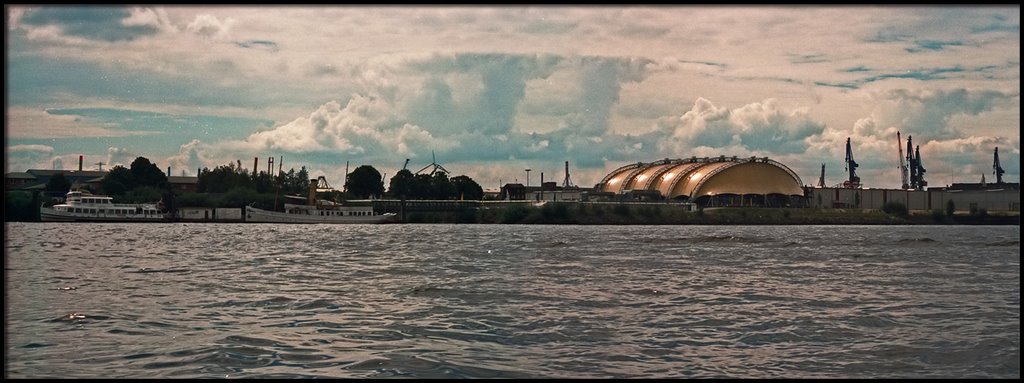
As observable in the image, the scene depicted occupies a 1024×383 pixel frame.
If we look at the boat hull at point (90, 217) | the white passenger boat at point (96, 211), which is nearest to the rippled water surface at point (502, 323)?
the boat hull at point (90, 217)

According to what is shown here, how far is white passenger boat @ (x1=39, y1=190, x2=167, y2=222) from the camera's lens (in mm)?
133875

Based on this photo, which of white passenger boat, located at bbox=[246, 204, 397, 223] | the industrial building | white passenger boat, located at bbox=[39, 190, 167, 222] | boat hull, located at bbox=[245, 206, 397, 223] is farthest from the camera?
the industrial building

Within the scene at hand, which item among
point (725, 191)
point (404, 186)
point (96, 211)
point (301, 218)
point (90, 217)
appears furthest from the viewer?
point (725, 191)

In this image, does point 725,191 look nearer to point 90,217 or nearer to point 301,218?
point 301,218

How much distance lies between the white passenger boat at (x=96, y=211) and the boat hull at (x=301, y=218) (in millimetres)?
12884

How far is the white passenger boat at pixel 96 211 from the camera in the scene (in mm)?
133875

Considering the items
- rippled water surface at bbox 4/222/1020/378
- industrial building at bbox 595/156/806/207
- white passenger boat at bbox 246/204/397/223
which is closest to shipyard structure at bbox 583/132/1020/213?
industrial building at bbox 595/156/806/207

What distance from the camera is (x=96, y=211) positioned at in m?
139

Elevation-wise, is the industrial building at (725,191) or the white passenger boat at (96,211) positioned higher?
the industrial building at (725,191)

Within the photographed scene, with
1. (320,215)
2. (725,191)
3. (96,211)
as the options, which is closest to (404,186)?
(320,215)

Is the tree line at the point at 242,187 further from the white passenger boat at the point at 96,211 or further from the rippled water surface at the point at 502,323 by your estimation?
the rippled water surface at the point at 502,323

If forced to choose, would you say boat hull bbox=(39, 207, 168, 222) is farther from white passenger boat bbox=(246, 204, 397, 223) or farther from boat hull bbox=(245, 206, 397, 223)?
white passenger boat bbox=(246, 204, 397, 223)

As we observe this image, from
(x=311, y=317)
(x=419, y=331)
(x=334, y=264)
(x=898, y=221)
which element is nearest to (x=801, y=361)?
(x=419, y=331)

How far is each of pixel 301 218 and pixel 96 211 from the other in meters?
29.0
